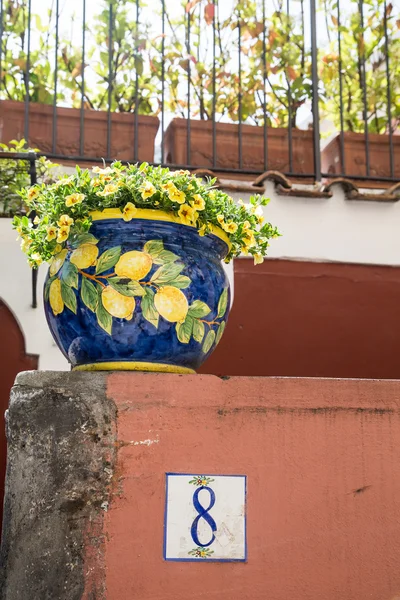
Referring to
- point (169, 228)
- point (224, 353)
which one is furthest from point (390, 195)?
point (169, 228)

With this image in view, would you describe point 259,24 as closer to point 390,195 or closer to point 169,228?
point 390,195

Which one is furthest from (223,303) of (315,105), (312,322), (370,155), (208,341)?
(370,155)

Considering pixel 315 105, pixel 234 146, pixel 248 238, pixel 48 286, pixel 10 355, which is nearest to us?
pixel 48 286

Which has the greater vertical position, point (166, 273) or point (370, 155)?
point (370, 155)

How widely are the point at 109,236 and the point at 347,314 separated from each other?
160 centimetres

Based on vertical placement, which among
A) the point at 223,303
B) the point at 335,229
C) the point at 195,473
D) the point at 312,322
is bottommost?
the point at 195,473

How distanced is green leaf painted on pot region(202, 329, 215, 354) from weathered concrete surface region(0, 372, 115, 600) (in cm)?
28

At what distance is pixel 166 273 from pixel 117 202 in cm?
23

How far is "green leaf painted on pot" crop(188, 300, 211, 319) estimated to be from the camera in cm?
189

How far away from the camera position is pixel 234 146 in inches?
156

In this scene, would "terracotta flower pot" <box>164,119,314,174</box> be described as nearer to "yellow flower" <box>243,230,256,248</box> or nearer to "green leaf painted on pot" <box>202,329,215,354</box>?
"yellow flower" <box>243,230,256,248</box>

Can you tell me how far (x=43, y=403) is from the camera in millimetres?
1819

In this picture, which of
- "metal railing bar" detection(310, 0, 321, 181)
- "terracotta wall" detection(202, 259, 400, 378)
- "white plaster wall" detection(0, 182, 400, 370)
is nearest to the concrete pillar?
"terracotta wall" detection(202, 259, 400, 378)

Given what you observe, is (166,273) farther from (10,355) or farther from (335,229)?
(335,229)
